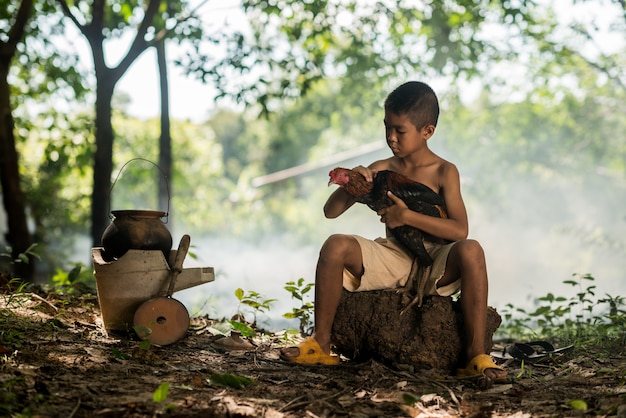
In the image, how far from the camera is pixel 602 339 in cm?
471

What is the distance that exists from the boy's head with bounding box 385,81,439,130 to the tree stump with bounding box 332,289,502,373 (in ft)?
3.57

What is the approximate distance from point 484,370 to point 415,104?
1.61m

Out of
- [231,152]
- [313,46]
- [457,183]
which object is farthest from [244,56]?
[231,152]

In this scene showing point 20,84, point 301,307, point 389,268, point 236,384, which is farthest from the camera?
point 20,84

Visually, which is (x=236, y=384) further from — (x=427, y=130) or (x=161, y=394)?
(x=427, y=130)

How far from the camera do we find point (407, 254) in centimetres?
379

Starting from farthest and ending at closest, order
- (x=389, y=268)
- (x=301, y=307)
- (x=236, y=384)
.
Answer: (x=301, y=307)
(x=389, y=268)
(x=236, y=384)

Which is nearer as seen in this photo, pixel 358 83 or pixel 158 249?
pixel 158 249

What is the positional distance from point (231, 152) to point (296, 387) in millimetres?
34321

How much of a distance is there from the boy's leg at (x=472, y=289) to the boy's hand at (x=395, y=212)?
359 mm

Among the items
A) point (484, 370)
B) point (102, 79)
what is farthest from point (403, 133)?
point (102, 79)

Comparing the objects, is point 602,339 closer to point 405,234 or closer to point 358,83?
point 405,234

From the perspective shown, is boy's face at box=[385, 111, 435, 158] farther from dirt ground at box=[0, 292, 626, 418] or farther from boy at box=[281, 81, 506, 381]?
dirt ground at box=[0, 292, 626, 418]

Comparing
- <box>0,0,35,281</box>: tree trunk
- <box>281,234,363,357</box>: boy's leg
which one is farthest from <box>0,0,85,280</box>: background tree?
<box>281,234,363,357</box>: boy's leg
